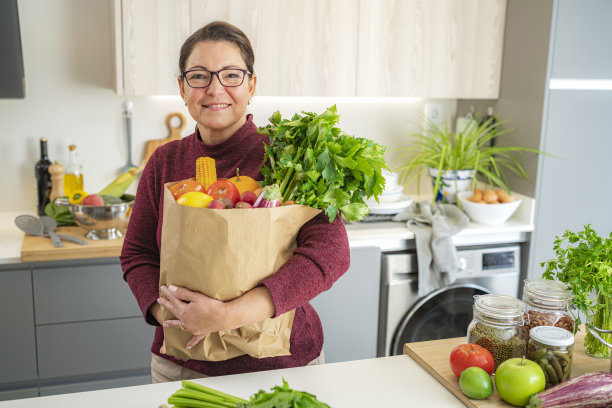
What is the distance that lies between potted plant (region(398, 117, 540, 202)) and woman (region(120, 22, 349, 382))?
156cm

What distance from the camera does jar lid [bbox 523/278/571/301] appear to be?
1.31 m

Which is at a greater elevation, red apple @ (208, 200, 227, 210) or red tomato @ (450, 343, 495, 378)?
red apple @ (208, 200, 227, 210)

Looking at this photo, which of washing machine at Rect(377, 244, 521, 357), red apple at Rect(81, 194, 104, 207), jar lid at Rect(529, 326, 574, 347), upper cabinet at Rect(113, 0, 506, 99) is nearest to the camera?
jar lid at Rect(529, 326, 574, 347)

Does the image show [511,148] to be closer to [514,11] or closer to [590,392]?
[514,11]

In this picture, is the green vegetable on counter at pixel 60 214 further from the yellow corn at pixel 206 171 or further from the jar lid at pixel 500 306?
the jar lid at pixel 500 306

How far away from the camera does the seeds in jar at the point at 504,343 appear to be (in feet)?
4.21

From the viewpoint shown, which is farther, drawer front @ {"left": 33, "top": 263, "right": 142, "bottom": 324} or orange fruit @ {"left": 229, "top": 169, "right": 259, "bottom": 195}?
drawer front @ {"left": 33, "top": 263, "right": 142, "bottom": 324}

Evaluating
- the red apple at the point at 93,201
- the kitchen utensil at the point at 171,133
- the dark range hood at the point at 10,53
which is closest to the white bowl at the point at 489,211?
the kitchen utensil at the point at 171,133

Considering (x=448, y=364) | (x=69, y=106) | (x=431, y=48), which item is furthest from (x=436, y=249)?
(x=69, y=106)

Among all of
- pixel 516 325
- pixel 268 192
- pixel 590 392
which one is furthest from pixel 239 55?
pixel 590 392

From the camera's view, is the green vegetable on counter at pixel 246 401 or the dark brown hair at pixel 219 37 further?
the dark brown hair at pixel 219 37

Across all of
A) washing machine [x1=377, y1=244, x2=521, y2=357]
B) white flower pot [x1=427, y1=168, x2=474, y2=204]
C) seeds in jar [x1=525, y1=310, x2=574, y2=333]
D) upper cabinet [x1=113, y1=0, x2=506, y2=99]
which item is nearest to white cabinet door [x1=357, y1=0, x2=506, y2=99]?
upper cabinet [x1=113, y1=0, x2=506, y2=99]

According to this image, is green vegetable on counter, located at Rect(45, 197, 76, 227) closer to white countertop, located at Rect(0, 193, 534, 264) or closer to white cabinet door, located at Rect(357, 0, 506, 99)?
white countertop, located at Rect(0, 193, 534, 264)

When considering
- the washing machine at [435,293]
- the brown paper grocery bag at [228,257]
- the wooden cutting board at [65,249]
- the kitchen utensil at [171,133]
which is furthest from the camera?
the kitchen utensil at [171,133]
